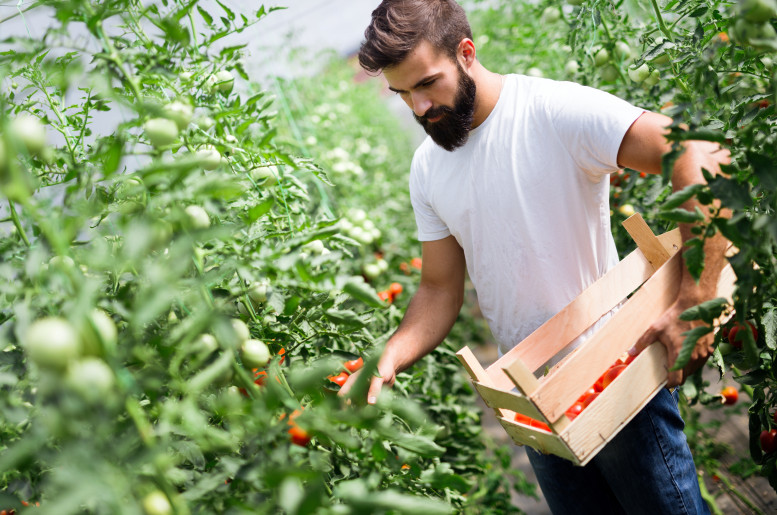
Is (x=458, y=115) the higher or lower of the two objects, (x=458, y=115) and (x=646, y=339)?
the higher

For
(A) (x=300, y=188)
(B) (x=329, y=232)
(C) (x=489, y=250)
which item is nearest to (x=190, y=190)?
(B) (x=329, y=232)

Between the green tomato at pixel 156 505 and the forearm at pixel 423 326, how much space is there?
853 millimetres

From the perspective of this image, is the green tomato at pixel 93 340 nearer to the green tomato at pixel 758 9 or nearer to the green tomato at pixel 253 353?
the green tomato at pixel 253 353

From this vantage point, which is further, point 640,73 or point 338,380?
point 640,73

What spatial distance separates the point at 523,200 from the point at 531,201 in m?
0.02

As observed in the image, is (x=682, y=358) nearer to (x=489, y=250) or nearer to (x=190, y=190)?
(x=489, y=250)

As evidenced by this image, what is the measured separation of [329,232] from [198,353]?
0.26 m

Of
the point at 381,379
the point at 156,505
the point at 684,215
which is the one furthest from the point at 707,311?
the point at 156,505

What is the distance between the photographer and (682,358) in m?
1.04

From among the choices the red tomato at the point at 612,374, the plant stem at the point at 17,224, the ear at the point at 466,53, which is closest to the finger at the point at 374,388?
the red tomato at the point at 612,374

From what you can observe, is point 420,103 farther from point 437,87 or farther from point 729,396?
point 729,396

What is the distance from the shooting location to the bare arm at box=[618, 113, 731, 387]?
3.93ft

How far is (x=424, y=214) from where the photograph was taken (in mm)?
1824

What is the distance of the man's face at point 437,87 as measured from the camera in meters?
1.61
